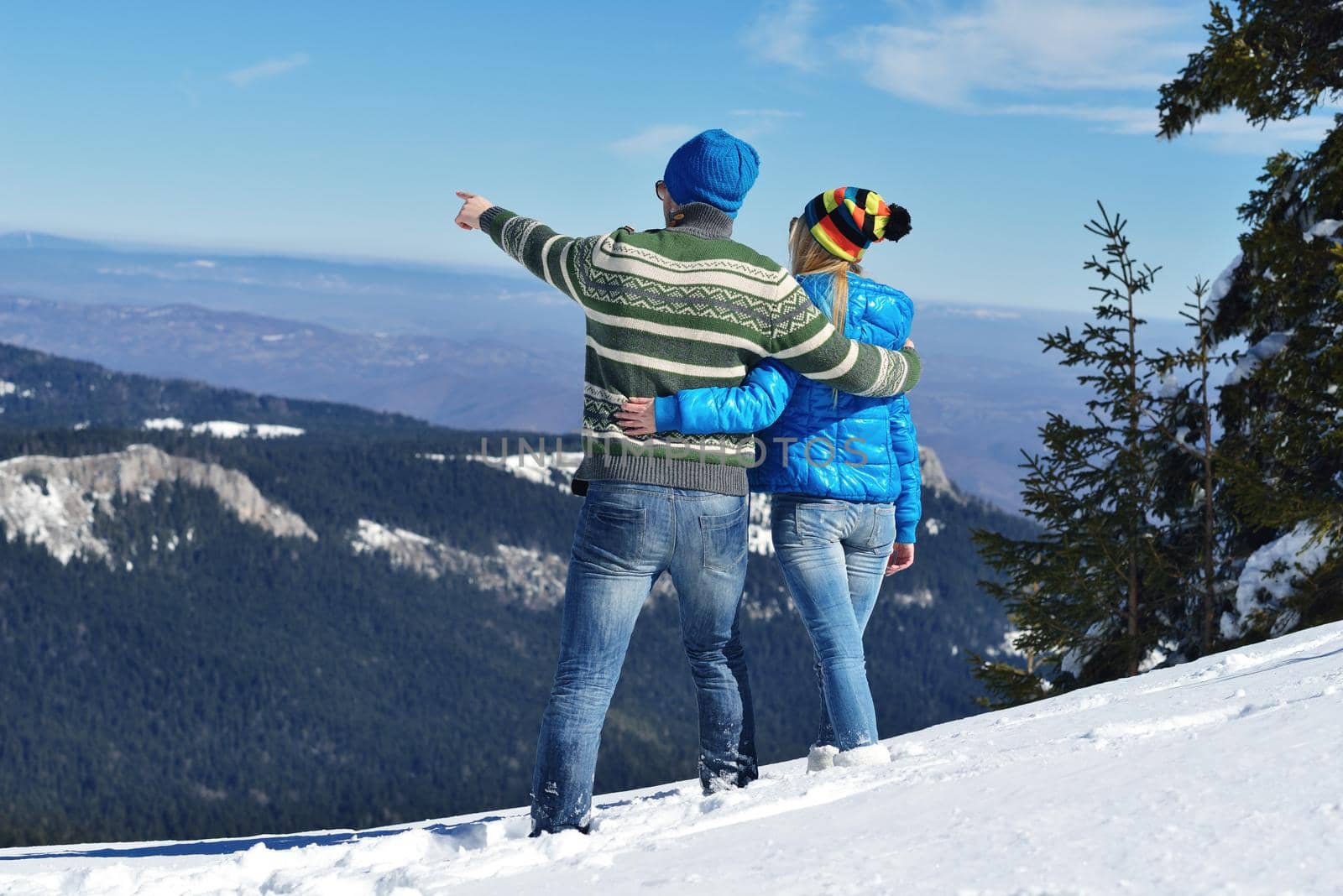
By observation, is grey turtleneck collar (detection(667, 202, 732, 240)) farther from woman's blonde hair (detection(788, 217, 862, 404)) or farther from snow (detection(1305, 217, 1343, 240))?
snow (detection(1305, 217, 1343, 240))

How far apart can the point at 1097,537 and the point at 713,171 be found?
36.0ft

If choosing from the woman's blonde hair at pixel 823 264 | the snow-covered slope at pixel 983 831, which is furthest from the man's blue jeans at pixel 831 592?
the woman's blonde hair at pixel 823 264

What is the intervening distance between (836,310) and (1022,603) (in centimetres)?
1107

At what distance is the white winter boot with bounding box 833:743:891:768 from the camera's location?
514 centimetres

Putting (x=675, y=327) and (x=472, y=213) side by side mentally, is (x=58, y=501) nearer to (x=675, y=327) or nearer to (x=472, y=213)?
(x=472, y=213)

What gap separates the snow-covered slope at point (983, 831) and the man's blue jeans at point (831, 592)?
0.32 meters

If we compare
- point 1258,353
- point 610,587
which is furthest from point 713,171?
point 1258,353

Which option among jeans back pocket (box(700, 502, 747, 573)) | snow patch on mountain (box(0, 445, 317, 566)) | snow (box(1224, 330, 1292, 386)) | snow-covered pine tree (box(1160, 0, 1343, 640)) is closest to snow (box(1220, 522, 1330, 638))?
snow-covered pine tree (box(1160, 0, 1343, 640))

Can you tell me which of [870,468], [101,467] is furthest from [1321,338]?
[101,467]

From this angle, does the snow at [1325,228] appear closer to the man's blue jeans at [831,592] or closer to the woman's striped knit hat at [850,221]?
the woman's striped knit hat at [850,221]

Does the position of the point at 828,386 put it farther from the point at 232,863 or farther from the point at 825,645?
the point at 232,863

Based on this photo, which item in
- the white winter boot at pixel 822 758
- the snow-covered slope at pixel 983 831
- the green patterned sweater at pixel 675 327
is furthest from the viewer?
the white winter boot at pixel 822 758

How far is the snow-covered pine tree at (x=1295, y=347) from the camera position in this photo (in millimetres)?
11156

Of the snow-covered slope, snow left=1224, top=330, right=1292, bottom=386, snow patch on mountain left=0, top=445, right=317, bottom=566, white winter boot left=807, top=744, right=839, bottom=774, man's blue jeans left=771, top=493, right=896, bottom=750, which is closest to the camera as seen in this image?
the snow-covered slope
